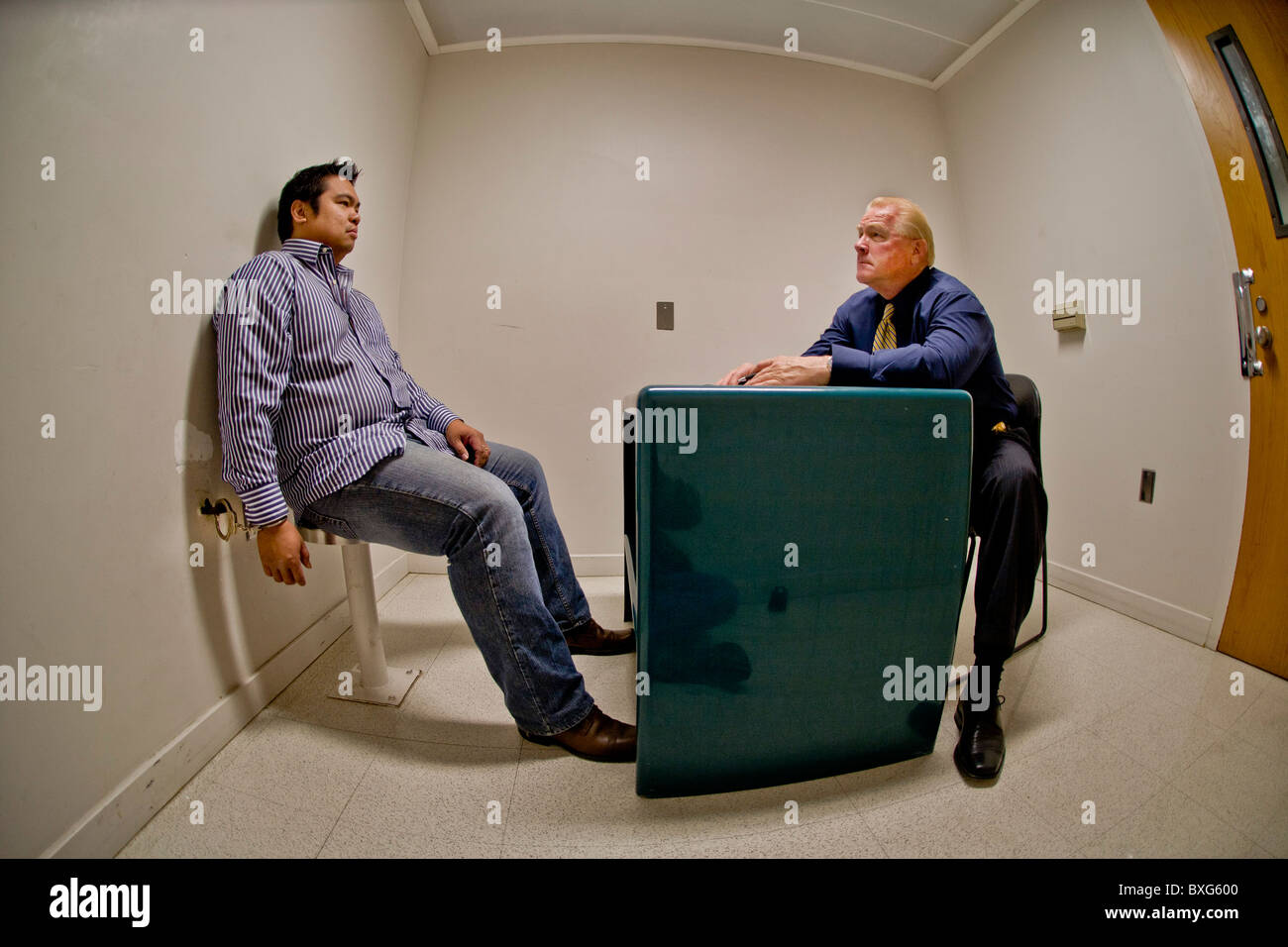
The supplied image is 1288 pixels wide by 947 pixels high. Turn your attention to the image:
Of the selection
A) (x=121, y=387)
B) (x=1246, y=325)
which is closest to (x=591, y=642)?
(x=121, y=387)

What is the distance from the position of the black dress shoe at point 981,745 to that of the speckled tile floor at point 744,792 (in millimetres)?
29

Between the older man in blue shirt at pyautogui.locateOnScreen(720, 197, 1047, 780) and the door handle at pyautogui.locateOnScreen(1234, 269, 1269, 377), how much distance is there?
2.56 ft

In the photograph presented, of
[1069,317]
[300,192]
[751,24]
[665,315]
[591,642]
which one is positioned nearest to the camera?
[300,192]

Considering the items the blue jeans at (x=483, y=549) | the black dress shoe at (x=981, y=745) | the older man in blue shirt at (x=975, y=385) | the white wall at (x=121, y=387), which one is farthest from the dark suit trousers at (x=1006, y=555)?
the white wall at (x=121, y=387)

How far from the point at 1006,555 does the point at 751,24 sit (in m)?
2.38

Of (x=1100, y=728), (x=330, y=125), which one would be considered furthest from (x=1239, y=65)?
(x=330, y=125)

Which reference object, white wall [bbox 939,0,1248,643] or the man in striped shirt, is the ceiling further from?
the man in striped shirt

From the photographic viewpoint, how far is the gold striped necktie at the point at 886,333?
51.6 inches

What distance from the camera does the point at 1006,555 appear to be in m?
1.04

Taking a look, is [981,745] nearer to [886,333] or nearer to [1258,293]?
[886,333]

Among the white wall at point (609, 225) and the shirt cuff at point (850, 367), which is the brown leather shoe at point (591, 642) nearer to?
the white wall at point (609, 225)

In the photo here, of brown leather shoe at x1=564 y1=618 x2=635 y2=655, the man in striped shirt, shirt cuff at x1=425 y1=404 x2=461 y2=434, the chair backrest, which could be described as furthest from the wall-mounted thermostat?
shirt cuff at x1=425 y1=404 x2=461 y2=434

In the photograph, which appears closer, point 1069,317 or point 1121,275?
point 1121,275
